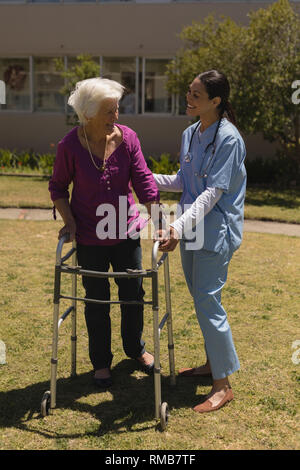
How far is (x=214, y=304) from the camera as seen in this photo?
134 inches

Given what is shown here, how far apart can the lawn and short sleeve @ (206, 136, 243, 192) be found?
6596 millimetres

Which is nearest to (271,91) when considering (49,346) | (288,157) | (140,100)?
(288,157)

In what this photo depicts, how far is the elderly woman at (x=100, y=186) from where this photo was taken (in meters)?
3.29

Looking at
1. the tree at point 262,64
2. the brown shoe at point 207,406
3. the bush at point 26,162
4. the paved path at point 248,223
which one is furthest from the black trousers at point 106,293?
the bush at point 26,162

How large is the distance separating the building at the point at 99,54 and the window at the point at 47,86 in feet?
0.10

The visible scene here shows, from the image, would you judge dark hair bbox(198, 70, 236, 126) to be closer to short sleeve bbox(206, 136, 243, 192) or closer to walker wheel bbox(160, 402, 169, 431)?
short sleeve bbox(206, 136, 243, 192)

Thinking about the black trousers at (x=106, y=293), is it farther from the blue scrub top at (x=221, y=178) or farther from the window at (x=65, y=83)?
the window at (x=65, y=83)

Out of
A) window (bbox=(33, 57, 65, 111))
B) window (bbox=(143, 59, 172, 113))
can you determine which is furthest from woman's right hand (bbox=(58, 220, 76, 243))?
window (bbox=(33, 57, 65, 111))

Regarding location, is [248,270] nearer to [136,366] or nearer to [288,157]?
[136,366]

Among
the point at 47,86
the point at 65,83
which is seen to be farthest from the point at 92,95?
the point at 47,86

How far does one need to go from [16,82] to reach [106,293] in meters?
14.8

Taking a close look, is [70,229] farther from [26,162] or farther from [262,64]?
[26,162]

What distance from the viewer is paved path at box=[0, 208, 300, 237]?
893 cm
